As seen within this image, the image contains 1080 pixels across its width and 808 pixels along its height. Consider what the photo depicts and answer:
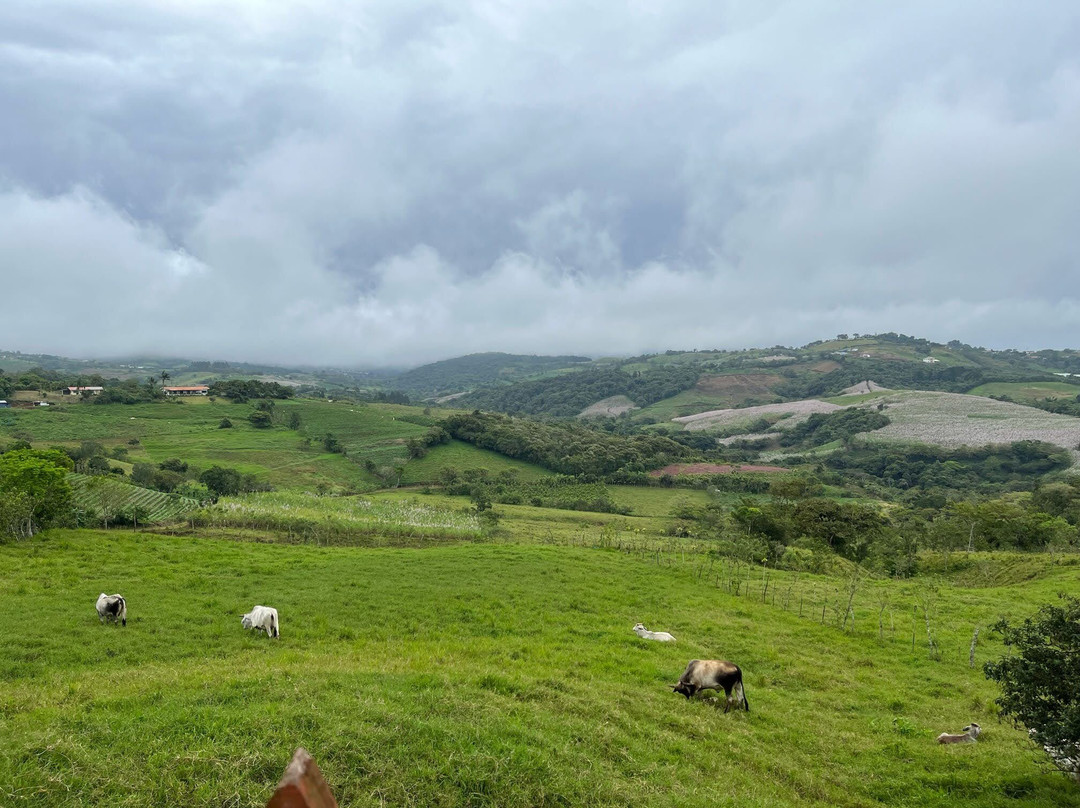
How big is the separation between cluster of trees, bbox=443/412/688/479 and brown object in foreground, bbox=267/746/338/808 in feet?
315

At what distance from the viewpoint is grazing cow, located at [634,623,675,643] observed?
735 inches

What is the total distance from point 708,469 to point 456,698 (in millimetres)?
97375

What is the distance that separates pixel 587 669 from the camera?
15.1m

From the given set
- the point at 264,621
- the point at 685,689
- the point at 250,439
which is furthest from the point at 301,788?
the point at 250,439

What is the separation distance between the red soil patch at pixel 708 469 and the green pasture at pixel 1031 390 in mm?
127236

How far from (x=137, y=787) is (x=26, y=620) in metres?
14.9

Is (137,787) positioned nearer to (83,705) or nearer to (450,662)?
(83,705)

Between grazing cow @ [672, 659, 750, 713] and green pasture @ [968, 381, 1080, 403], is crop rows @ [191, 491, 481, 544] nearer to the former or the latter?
grazing cow @ [672, 659, 750, 713]

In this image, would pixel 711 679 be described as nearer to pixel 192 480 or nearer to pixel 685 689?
pixel 685 689

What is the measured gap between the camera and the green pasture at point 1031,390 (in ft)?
570

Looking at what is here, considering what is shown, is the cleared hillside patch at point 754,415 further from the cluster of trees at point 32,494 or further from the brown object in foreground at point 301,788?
the brown object in foreground at point 301,788

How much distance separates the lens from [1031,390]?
183125mm

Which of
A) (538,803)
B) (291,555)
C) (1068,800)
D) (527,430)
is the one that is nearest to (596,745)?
(538,803)

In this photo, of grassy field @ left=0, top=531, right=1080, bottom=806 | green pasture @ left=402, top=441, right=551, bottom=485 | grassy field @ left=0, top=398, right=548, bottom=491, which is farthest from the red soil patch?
grassy field @ left=0, top=531, right=1080, bottom=806
